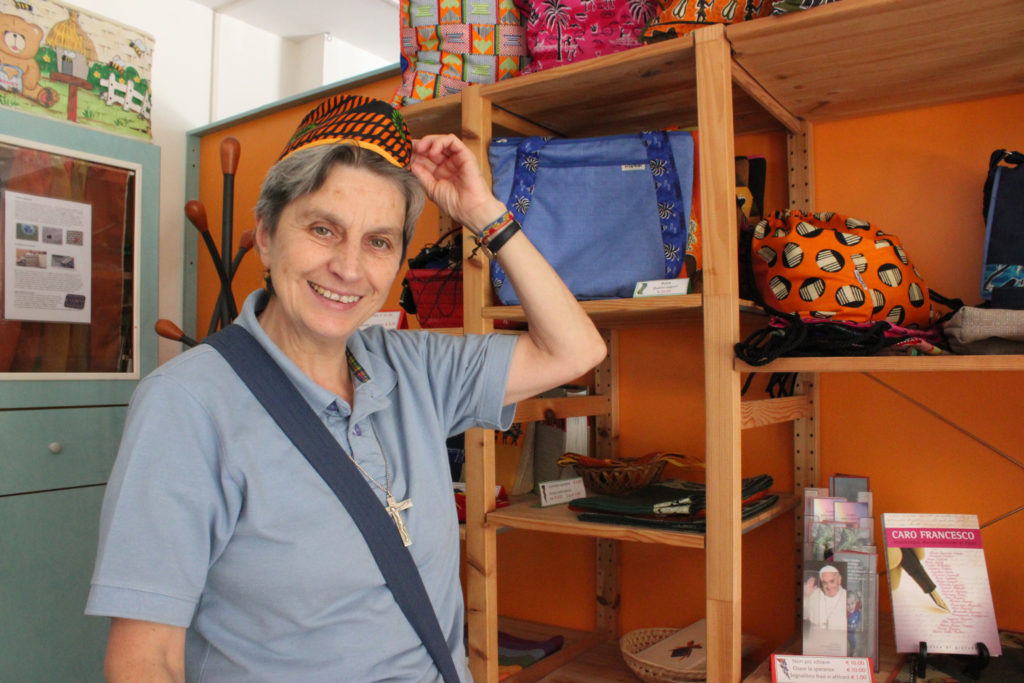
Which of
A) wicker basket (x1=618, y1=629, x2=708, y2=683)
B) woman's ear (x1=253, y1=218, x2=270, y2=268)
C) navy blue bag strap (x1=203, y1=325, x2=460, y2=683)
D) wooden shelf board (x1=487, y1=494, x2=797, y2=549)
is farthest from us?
wicker basket (x1=618, y1=629, x2=708, y2=683)

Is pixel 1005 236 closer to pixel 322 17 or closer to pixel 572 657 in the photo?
pixel 572 657

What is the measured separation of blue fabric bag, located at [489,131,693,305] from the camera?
58.5 inches

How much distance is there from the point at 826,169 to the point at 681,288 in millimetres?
577

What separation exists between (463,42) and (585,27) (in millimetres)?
275

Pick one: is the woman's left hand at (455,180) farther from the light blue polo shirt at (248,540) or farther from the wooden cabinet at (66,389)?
the wooden cabinet at (66,389)

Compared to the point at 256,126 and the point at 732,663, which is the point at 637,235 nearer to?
the point at 732,663

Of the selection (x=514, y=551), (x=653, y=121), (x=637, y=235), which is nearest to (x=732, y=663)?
(x=637, y=235)

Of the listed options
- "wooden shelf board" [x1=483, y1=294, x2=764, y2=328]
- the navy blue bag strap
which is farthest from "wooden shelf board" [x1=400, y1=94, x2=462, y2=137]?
the navy blue bag strap

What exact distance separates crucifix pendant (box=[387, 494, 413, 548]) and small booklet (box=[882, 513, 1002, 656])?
0.84m

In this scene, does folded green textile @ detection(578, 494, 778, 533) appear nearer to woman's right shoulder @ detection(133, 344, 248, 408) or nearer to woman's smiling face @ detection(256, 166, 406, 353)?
woman's smiling face @ detection(256, 166, 406, 353)

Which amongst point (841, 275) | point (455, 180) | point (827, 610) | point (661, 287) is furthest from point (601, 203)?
point (827, 610)

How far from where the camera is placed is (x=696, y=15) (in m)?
1.42

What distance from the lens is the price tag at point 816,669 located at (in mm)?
1307

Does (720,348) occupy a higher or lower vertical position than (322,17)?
lower
